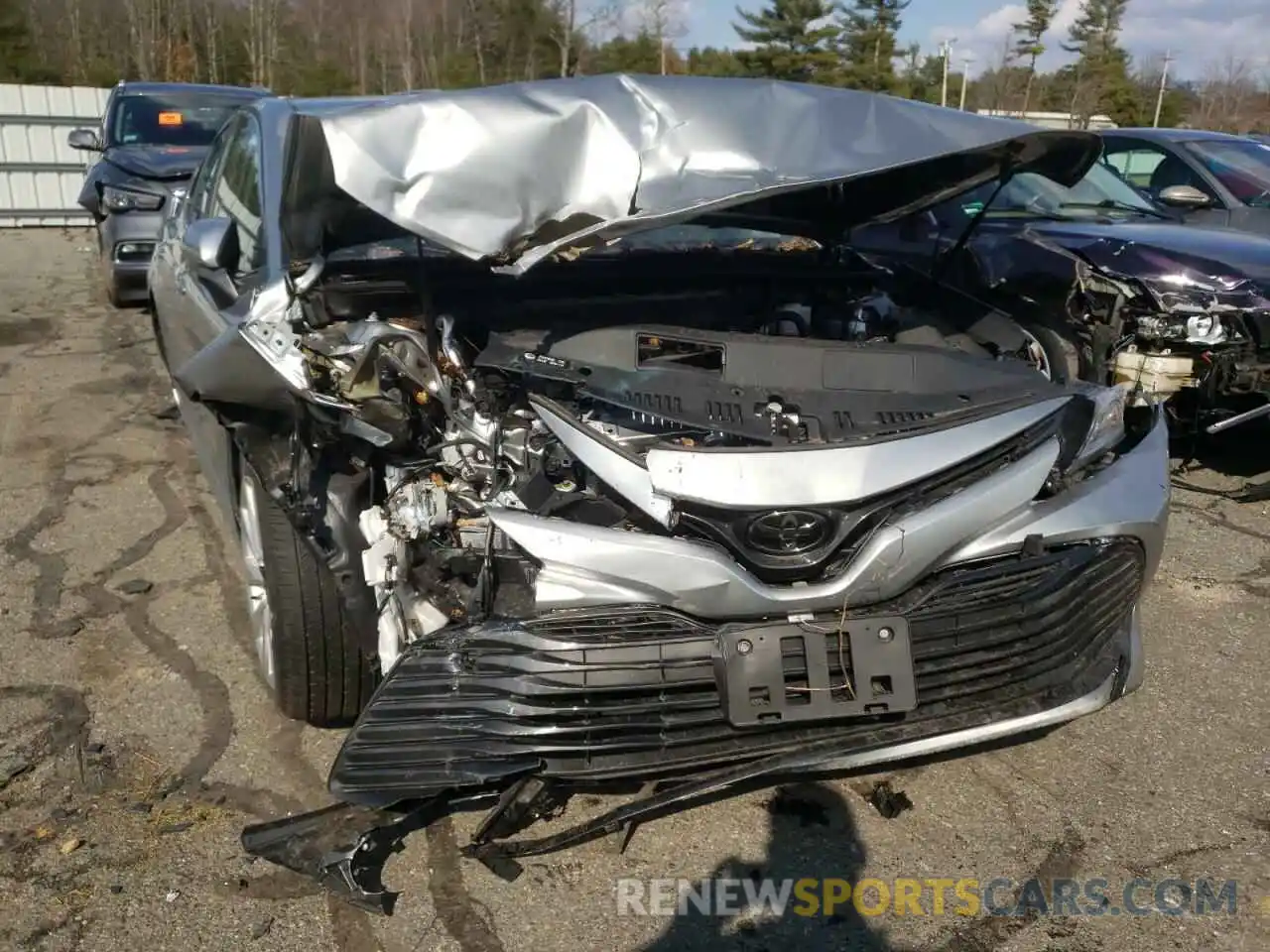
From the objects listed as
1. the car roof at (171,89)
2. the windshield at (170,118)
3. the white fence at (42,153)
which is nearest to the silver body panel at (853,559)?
the windshield at (170,118)

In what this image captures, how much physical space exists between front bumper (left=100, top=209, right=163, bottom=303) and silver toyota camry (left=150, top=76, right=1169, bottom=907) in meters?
5.56

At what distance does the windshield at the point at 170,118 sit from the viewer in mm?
8883

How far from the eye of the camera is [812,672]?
222 cm

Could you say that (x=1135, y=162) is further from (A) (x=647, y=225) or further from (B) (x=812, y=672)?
(B) (x=812, y=672)

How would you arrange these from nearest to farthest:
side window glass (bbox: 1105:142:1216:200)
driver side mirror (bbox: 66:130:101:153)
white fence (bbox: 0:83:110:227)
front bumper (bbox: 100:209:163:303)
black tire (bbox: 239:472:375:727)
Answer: black tire (bbox: 239:472:375:727) < side window glass (bbox: 1105:142:1216:200) < front bumper (bbox: 100:209:163:303) < driver side mirror (bbox: 66:130:101:153) < white fence (bbox: 0:83:110:227)


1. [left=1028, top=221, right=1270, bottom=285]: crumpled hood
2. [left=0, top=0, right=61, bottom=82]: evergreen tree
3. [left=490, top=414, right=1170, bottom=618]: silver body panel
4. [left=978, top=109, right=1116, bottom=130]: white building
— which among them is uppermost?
[left=0, top=0, right=61, bottom=82]: evergreen tree

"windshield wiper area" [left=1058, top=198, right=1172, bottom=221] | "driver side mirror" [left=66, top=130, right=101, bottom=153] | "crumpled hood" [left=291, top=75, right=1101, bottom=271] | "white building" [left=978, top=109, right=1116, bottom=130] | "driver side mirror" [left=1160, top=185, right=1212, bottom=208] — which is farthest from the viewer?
"driver side mirror" [left=66, top=130, right=101, bottom=153]

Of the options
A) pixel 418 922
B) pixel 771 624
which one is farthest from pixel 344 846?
pixel 771 624

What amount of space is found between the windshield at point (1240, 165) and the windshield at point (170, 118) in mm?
7476

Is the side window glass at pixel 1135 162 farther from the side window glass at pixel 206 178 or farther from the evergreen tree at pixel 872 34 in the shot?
the evergreen tree at pixel 872 34

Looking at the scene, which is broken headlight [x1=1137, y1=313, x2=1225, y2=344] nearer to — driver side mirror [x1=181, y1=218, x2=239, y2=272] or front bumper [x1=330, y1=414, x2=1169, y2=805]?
front bumper [x1=330, y1=414, x2=1169, y2=805]

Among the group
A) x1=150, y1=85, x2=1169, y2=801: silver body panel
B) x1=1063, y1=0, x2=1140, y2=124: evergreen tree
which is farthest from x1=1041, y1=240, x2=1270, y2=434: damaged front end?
x1=1063, y1=0, x2=1140, y2=124: evergreen tree

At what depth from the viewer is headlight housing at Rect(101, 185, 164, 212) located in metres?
7.82

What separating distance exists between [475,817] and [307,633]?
0.63 meters
